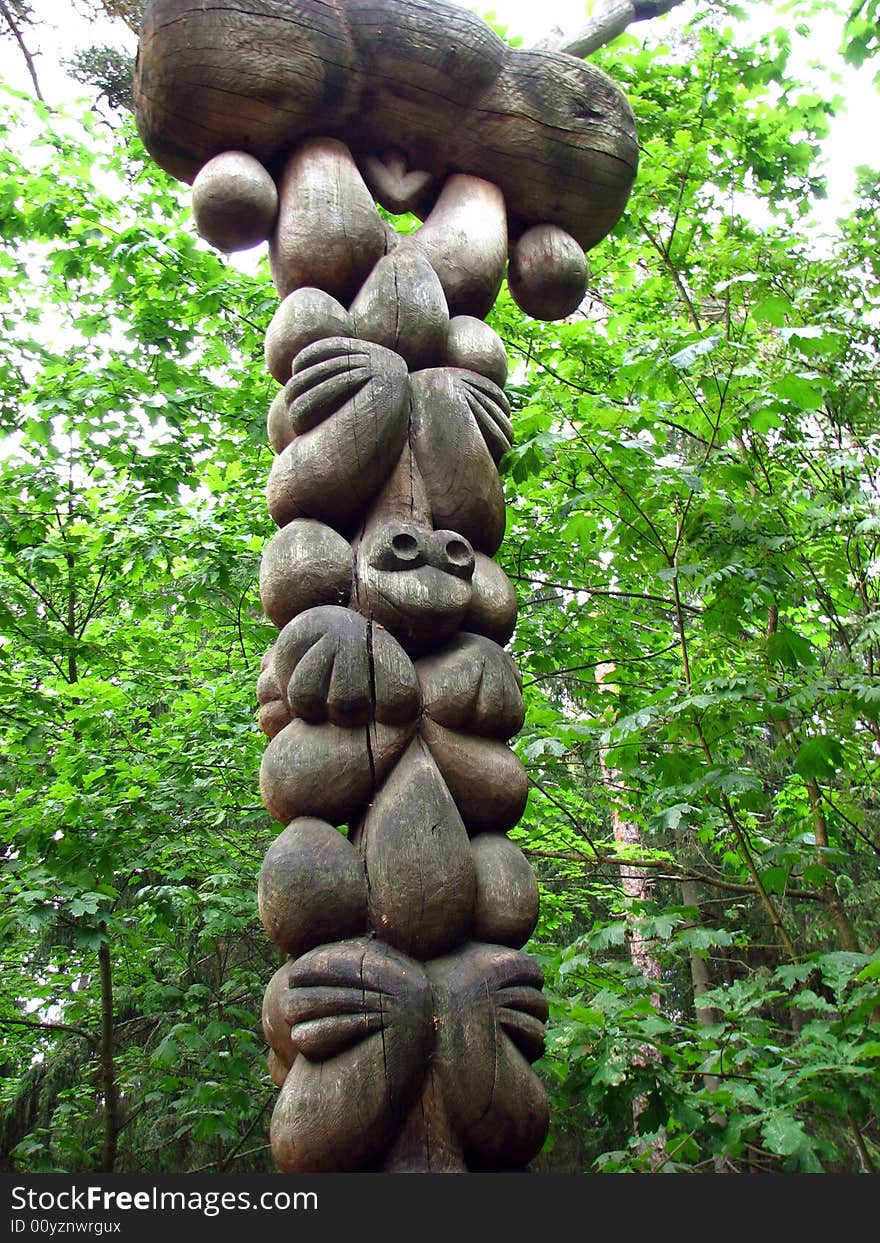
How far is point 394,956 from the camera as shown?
188 cm

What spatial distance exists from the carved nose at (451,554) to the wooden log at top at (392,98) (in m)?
1.39

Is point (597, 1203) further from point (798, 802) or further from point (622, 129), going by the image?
point (798, 802)

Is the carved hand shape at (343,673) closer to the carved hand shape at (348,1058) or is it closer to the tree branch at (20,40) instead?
the carved hand shape at (348,1058)

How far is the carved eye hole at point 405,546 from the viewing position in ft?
7.41

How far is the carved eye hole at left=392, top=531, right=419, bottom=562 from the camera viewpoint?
2.26 metres

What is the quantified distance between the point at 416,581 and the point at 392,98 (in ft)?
5.41

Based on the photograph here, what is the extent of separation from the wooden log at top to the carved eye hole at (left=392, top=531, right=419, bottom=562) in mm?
1376

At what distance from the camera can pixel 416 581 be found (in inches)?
88.2

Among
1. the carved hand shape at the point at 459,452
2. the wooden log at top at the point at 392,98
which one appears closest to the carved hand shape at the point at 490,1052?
the carved hand shape at the point at 459,452

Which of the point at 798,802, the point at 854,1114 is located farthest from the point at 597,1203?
the point at 798,802

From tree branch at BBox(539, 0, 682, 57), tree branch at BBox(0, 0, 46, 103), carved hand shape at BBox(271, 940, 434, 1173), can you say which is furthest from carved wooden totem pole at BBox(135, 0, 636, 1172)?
tree branch at BBox(0, 0, 46, 103)

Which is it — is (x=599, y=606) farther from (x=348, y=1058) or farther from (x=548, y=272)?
(x=348, y=1058)

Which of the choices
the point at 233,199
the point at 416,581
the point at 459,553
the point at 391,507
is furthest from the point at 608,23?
the point at 416,581

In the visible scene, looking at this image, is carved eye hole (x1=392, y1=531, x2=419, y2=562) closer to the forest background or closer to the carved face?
the carved face
